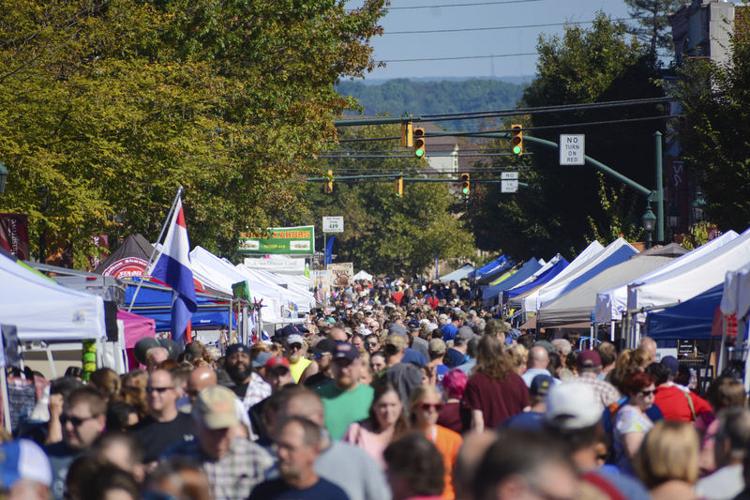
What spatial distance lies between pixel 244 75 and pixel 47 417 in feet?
67.1

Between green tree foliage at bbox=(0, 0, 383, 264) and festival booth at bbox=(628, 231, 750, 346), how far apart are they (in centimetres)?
868

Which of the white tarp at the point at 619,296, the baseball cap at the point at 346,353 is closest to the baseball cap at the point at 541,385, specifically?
the baseball cap at the point at 346,353

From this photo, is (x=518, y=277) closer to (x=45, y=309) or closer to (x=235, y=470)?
(x=45, y=309)

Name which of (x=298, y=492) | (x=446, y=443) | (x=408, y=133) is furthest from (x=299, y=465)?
(x=408, y=133)

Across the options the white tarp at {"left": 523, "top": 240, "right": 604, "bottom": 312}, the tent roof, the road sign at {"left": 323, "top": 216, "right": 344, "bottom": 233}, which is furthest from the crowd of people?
the road sign at {"left": 323, "top": 216, "right": 344, "bottom": 233}

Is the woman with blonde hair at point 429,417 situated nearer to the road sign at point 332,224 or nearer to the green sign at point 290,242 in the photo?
the green sign at point 290,242

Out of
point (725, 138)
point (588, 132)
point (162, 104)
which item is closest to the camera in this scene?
point (162, 104)

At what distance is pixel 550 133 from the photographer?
51.8 m

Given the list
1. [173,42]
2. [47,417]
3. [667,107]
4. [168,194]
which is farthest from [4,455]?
[667,107]

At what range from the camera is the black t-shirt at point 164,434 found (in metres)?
7.96

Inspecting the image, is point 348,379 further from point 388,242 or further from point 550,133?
point 388,242

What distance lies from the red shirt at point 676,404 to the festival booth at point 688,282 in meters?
6.97

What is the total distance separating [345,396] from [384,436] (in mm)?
1416

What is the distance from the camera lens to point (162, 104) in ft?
75.6
